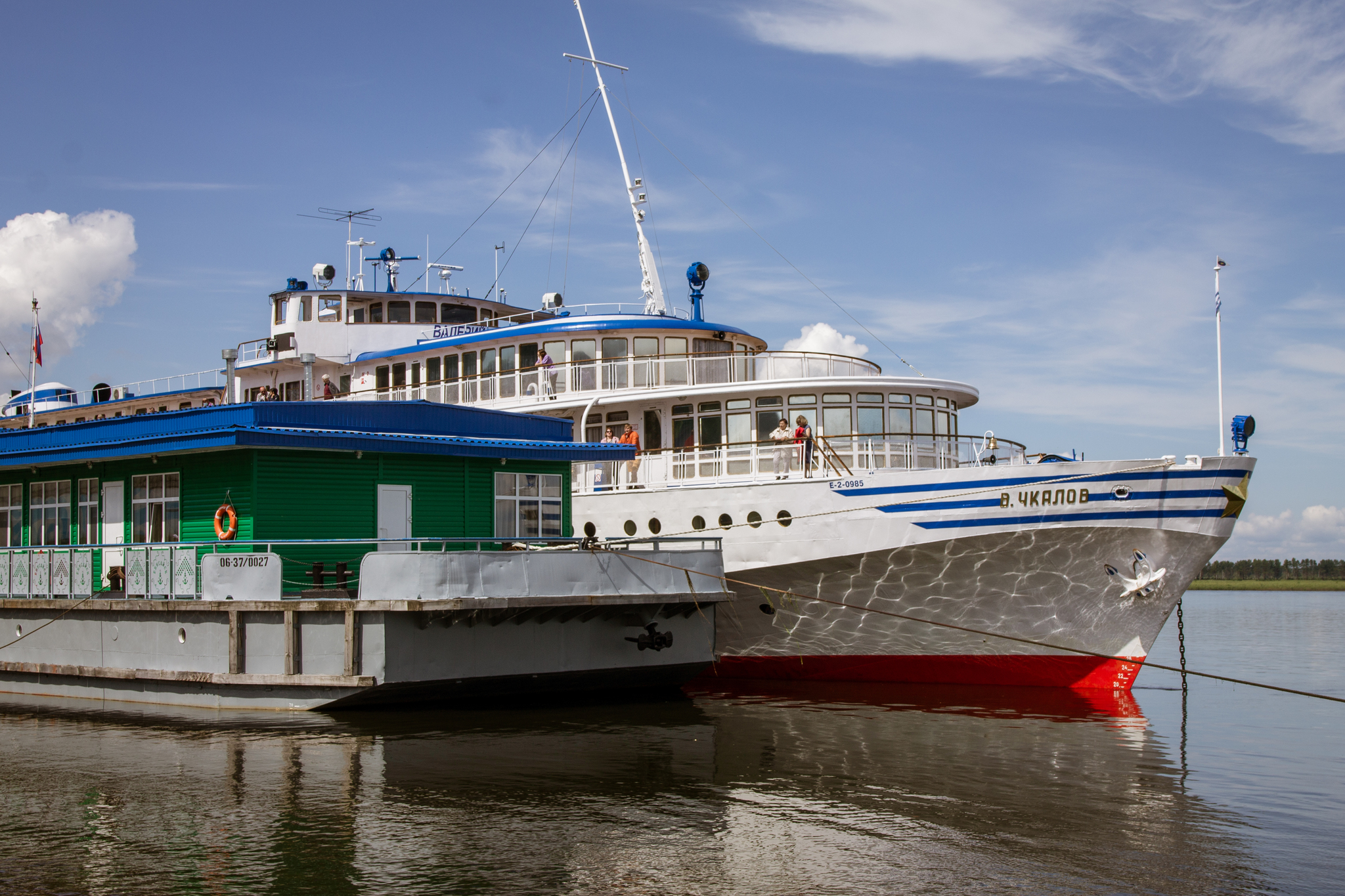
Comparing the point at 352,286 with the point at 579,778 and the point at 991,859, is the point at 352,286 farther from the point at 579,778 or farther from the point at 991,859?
the point at 991,859

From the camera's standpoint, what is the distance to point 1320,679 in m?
25.8

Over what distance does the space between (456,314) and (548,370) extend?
8.29 meters

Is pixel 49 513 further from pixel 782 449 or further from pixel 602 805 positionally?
pixel 602 805

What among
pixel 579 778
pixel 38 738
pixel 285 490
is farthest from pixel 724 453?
pixel 38 738

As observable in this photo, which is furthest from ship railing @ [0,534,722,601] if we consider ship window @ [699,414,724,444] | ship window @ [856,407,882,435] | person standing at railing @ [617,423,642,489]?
ship window @ [856,407,882,435]

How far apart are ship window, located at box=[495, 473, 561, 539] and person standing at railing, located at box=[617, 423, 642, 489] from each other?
7.33ft

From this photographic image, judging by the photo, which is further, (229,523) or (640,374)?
(640,374)

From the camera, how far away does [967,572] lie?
773 inches

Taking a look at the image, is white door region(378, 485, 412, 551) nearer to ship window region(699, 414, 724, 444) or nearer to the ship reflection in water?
the ship reflection in water

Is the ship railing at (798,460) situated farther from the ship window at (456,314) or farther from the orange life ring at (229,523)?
the ship window at (456,314)

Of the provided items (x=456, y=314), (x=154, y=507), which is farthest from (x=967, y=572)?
(x=456, y=314)

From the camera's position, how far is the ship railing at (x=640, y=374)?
23.8m

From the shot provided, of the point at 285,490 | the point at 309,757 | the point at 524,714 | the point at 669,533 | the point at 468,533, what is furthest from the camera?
the point at 669,533

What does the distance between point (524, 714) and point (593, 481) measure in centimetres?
773
